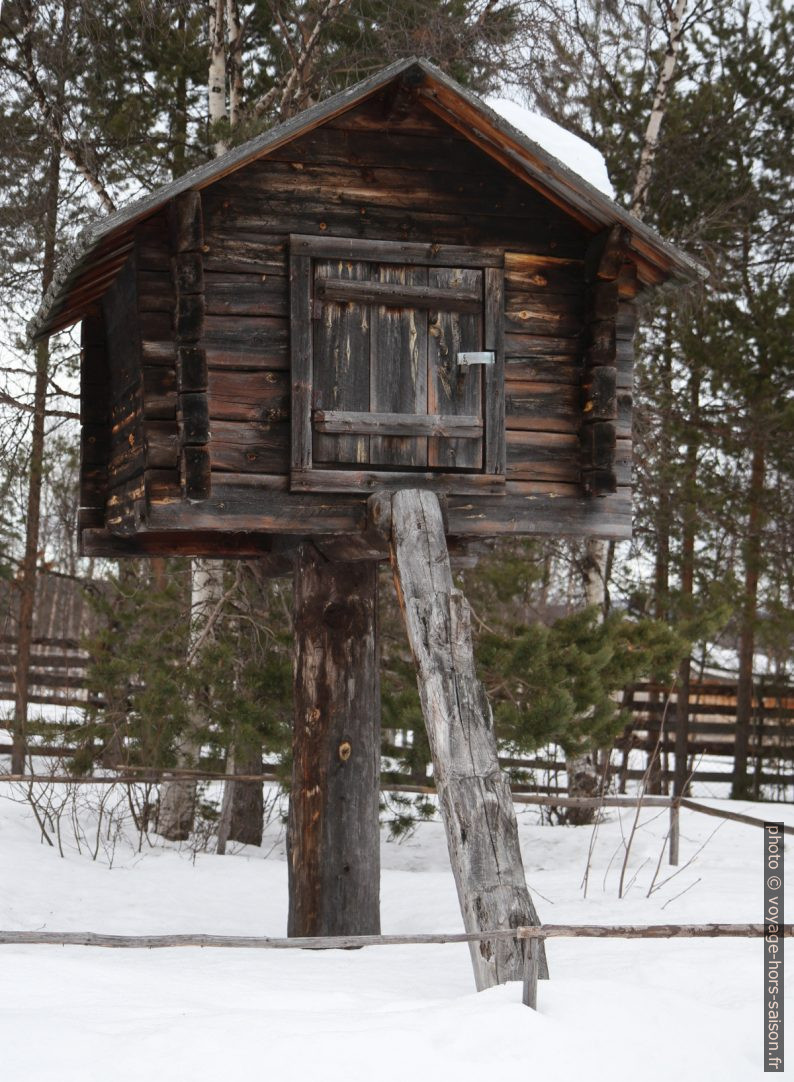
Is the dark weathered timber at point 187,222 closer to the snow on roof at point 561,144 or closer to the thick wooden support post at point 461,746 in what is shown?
the thick wooden support post at point 461,746

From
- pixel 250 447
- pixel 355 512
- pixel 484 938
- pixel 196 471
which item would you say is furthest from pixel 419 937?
pixel 250 447

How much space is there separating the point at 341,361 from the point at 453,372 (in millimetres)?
622

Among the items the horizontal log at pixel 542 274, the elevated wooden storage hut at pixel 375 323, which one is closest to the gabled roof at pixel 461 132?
the elevated wooden storage hut at pixel 375 323

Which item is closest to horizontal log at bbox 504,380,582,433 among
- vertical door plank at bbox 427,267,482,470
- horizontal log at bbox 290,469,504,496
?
vertical door plank at bbox 427,267,482,470

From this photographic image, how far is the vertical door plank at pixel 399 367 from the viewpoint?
6.81 meters

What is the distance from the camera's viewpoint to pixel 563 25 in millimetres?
11453

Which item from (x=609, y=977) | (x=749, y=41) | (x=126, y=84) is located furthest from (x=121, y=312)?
(x=749, y=41)

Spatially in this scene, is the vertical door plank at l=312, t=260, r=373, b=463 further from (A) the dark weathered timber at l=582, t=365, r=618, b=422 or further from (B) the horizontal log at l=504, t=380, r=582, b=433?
(A) the dark weathered timber at l=582, t=365, r=618, b=422

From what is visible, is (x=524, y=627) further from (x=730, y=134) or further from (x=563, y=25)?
(x=730, y=134)

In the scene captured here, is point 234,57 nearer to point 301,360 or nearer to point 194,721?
point 194,721

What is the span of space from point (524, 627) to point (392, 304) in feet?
14.4

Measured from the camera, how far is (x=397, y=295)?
6840 millimetres

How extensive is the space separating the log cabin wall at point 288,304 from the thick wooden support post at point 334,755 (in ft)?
3.07

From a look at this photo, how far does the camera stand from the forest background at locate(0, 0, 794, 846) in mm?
10602
